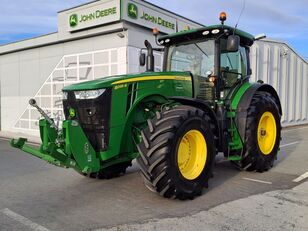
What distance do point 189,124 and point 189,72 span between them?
140 centimetres

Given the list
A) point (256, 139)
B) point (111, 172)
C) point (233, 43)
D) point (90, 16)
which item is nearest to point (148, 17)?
point (90, 16)

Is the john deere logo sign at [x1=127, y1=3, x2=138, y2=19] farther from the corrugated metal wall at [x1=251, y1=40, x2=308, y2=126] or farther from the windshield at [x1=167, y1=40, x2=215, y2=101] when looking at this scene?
the corrugated metal wall at [x1=251, y1=40, x2=308, y2=126]

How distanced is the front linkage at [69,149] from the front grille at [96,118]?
0.18 metres

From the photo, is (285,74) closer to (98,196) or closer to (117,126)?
(117,126)

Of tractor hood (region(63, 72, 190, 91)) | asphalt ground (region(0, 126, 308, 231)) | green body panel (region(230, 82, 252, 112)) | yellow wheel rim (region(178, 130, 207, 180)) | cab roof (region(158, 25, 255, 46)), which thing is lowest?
asphalt ground (region(0, 126, 308, 231))

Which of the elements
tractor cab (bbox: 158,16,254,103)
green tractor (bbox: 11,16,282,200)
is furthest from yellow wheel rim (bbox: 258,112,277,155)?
tractor cab (bbox: 158,16,254,103)

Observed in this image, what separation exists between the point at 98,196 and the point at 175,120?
1602 mm

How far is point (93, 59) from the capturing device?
43.1 ft

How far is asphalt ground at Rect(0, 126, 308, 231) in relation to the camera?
13.9 feet

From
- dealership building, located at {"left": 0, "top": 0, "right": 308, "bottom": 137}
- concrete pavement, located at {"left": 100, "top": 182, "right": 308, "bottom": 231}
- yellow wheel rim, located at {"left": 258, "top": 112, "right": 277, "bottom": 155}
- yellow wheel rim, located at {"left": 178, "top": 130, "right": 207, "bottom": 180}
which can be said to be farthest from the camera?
dealership building, located at {"left": 0, "top": 0, "right": 308, "bottom": 137}

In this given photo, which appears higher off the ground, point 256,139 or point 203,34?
point 203,34

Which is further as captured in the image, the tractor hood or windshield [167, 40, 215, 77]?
windshield [167, 40, 215, 77]

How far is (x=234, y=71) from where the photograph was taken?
21.7 ft

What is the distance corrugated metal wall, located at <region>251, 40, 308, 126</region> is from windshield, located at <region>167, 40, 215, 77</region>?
36.1 feet
